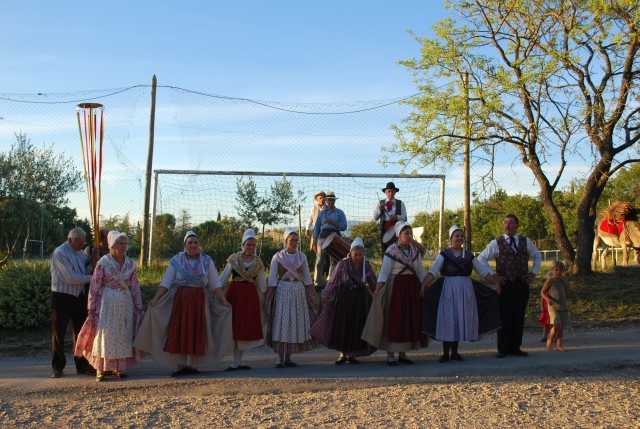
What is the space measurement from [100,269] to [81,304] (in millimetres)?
717

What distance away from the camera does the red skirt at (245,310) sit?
879 cm

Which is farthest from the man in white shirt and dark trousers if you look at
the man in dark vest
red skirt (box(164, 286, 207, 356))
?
the man in dark vest

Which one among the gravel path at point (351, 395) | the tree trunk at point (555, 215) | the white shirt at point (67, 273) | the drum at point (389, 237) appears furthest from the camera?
the tree trunk at point (555, 215)

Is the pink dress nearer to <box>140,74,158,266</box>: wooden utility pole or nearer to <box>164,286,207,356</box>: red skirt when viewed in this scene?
<box>164,286,207,356</box>: red skirt

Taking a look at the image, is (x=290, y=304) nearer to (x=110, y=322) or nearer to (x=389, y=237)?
(x=110, y=322)

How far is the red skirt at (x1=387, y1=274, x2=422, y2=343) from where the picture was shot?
29.5 feet

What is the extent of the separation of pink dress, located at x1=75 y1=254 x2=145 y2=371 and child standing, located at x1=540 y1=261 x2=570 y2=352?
5.58 meters

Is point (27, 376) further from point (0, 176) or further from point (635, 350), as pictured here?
point (0, 176)

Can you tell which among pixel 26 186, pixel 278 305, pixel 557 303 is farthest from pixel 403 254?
pixel 26 186

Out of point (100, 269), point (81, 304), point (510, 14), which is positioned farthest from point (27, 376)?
point (510, 14)

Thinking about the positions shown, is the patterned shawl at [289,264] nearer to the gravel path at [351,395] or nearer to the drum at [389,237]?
the gravel path at [351,395]

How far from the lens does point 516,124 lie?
14.5m

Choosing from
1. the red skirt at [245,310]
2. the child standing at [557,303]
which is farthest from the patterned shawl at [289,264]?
the child standing at [557,303]

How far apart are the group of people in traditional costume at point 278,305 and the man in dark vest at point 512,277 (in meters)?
0.01
